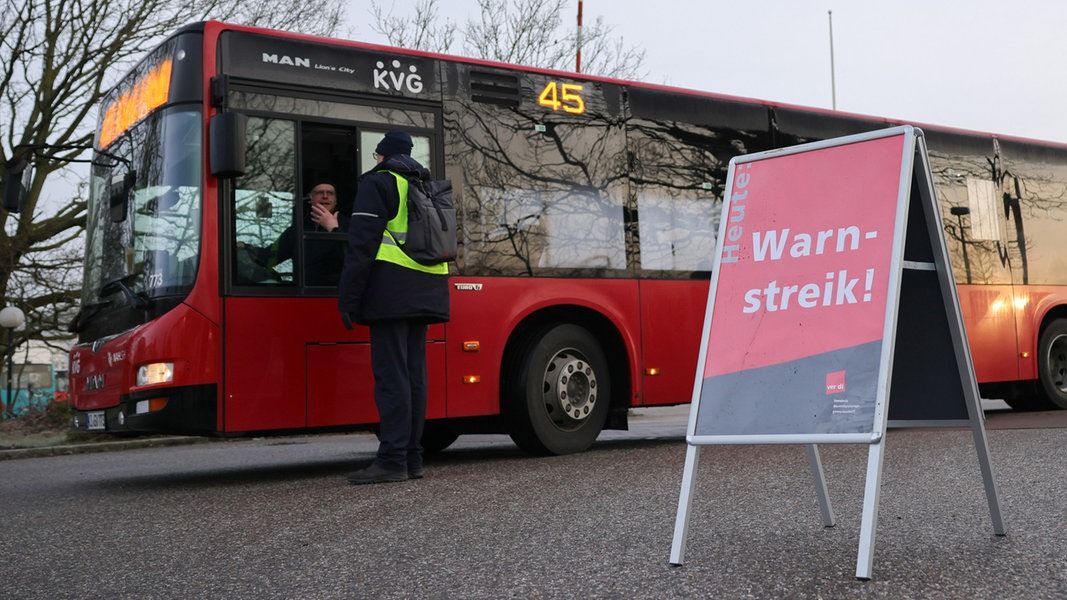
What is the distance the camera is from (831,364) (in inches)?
154

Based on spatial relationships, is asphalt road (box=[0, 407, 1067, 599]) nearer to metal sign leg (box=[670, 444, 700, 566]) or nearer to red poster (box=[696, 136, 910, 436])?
metal sign leg (box=[670, 444, 700, 566])

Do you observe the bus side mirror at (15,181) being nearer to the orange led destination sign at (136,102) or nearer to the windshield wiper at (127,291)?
the orange led destination sign at (136,102)

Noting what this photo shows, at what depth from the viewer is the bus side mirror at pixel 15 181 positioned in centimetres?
781

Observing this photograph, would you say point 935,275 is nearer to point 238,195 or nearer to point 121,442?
point 238,195

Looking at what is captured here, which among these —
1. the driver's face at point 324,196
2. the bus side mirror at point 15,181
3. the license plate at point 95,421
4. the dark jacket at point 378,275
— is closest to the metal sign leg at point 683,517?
the dark jacket at point 378,275

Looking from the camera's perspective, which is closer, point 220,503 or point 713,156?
point 220,503

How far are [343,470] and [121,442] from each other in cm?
644

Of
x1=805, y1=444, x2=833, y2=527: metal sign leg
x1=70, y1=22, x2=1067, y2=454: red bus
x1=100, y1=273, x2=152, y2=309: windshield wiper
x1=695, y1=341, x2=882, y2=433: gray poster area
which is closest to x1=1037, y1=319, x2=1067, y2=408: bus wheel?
x1=70, y1=22, x2=1067, y2=454: red bus

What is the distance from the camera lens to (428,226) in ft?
23.4

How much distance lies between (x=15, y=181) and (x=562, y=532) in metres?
5.05

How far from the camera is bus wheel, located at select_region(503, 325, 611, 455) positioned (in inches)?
328

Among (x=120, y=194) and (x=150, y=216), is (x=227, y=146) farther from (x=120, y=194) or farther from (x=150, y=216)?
(x=120, y=194)

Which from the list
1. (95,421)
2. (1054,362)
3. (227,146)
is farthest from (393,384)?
(1054,362)

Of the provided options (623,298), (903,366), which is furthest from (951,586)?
(623,298)
